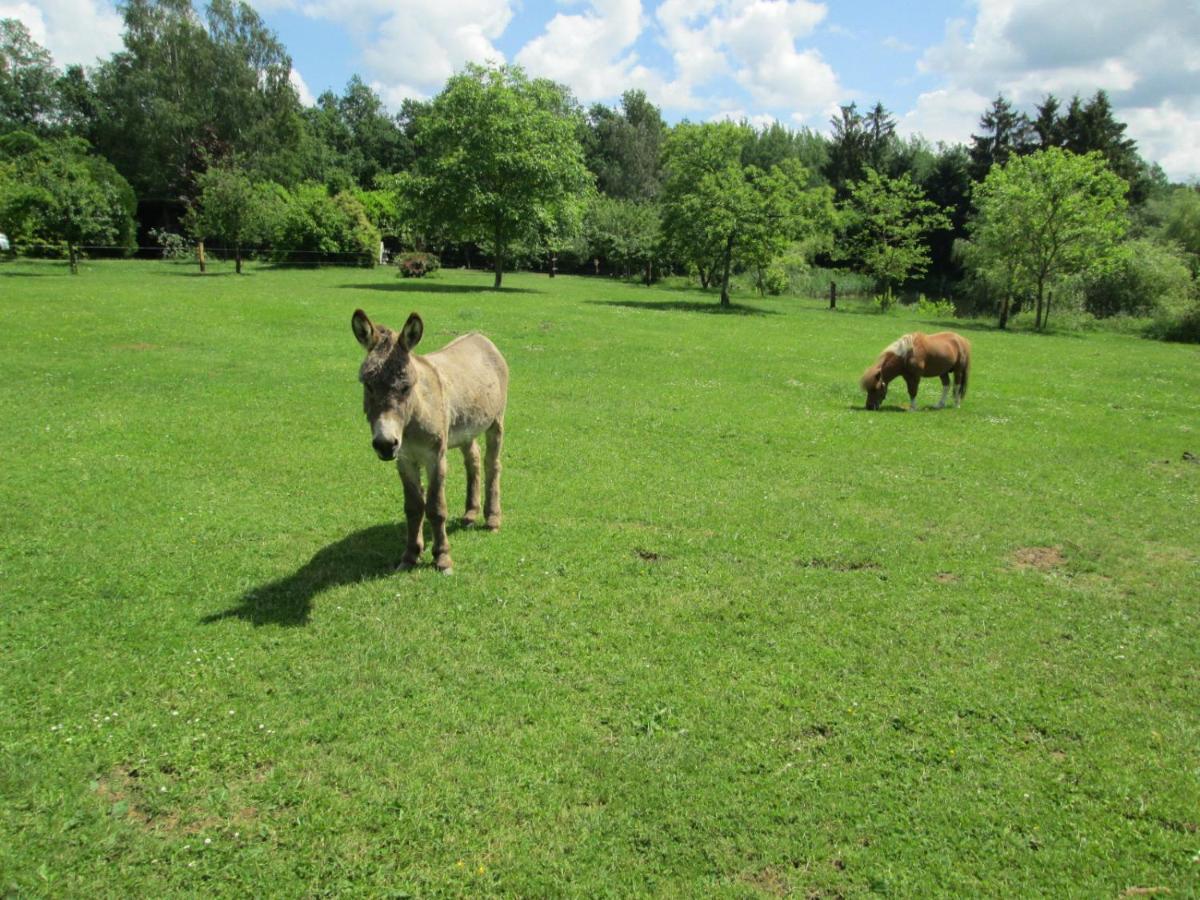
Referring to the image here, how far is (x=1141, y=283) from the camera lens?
43375 mm

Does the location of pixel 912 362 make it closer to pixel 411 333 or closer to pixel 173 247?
pixel 411 333

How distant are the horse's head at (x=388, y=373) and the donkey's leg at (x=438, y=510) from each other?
80 centimetres

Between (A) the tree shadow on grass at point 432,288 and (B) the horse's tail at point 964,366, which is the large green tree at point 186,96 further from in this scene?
(B) the horse's tail at point 964,366

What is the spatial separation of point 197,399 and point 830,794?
47.7 feet

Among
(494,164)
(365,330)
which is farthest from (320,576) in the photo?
(494,164)

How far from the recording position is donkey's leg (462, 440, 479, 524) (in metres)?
8.69

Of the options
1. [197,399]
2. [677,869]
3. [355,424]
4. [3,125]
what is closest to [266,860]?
[677,869]

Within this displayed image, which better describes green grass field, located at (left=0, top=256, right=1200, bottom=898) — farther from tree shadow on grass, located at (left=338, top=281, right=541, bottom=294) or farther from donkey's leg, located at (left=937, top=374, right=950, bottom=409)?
tree shadow on grass, located at (left=338, top=281, right=541, bottom=294)

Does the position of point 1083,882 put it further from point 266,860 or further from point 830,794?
point 266,860

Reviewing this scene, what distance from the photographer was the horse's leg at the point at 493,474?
8758 mm

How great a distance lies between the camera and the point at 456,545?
816cm

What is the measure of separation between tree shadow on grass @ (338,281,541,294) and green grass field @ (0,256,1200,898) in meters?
25.8

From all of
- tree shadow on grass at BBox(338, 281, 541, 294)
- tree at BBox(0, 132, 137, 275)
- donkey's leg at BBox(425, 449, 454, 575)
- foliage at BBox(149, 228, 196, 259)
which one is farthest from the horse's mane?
foliage at BBox(149, 228, 196, 259)

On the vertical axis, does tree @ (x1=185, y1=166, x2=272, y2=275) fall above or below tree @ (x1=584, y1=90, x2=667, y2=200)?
below
